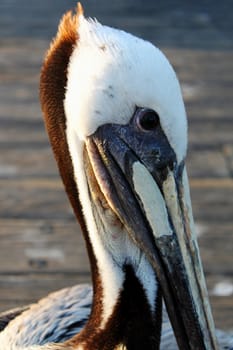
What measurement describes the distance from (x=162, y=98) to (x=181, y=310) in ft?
1.52

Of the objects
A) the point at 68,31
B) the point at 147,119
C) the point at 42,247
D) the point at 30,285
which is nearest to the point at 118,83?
the point at 147,119

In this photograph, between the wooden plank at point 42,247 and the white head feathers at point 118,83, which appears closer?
the white head feathers at point 118,83

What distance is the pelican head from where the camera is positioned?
2223mm

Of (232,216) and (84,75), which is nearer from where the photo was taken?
(84,75)

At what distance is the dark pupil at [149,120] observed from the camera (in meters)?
2.23

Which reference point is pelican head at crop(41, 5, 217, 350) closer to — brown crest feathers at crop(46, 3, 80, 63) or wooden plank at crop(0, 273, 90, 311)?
brown crest feathers at crop(46, 3, 80, 63)

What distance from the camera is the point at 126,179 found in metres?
2.33

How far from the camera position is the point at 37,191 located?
4.30 meters

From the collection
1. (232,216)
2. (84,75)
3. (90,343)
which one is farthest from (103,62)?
(232,216)

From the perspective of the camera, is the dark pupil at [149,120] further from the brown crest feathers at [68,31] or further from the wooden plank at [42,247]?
the wooden plank at [42,247]

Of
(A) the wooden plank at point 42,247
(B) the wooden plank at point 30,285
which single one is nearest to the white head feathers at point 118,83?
(B) the wooden plank at point 30,285

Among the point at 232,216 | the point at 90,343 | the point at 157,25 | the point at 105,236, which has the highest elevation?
the point at 157,25

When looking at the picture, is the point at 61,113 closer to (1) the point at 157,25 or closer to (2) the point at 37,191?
(2) the point at 37,191

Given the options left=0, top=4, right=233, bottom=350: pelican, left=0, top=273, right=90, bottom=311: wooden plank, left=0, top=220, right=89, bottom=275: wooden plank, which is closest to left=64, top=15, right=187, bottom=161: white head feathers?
left=0, top=4, right=233, bottom=350: pelican
